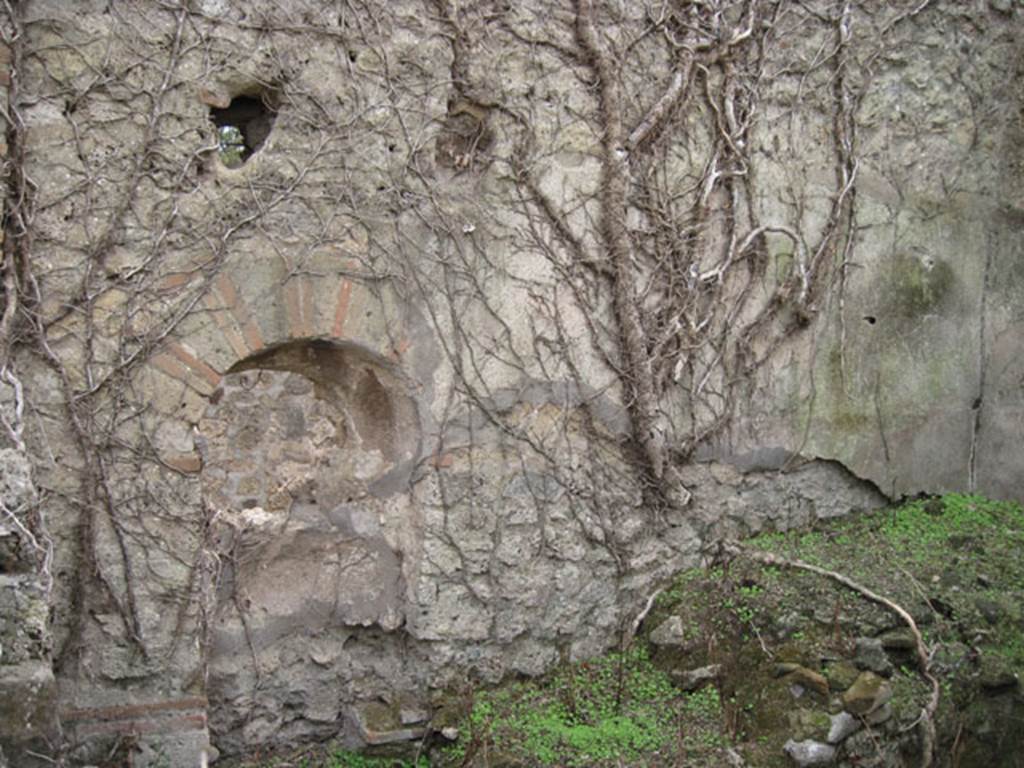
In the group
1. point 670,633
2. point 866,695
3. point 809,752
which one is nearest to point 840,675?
point 866,695

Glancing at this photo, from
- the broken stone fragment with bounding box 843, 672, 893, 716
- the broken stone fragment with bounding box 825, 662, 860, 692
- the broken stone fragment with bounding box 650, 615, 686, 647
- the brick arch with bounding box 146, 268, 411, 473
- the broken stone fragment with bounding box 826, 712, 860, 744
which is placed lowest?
the broken stone fragment with bounding box 826, 712, 860, 744

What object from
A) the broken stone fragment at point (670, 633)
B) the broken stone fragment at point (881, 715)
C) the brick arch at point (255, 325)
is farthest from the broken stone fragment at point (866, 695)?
the brick arch at point (255, 325)

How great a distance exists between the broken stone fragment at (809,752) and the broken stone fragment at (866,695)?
7.8 inches

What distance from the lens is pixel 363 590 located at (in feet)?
14.3

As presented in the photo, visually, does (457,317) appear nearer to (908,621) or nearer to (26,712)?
(26,712)

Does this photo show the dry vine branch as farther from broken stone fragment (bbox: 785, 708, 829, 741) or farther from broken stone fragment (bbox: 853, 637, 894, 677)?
broken stone fragment (bbox: 785, 708, 829, 741)

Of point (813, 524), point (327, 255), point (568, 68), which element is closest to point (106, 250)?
point (327, 255)

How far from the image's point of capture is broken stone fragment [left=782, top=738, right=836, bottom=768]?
3.81 m

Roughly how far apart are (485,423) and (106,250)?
5.35 feet

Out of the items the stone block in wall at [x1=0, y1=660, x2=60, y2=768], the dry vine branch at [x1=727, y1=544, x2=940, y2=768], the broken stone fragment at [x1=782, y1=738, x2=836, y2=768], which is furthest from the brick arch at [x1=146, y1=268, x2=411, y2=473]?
the broken stone fragment at [x1=782, y1=738, x2=836, y2=768]

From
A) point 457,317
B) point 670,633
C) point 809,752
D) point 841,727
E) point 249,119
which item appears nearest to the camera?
point 809,752

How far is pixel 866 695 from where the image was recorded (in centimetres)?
400

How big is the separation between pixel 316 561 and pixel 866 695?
7.38 feet

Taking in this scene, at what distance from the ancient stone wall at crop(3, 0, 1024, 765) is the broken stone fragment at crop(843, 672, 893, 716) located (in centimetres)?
106
